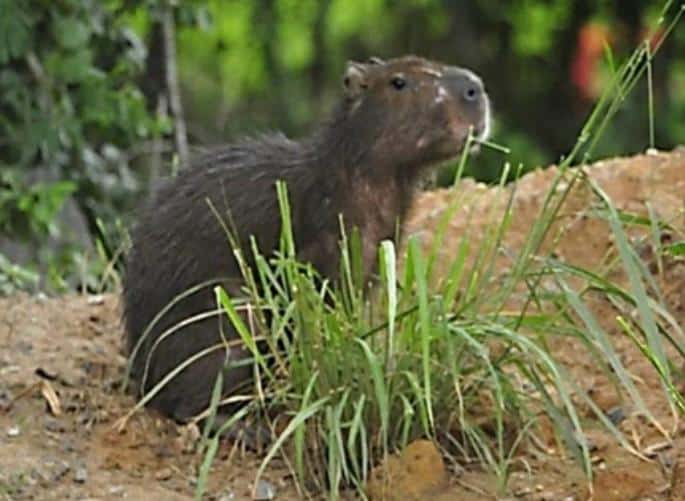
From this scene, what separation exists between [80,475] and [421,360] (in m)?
0.88

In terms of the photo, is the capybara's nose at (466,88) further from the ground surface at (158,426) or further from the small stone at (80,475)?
the small stone at (80,475)

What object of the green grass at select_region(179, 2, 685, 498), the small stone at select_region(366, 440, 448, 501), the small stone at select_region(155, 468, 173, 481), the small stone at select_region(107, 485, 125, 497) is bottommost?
the small stone at select_region(155, 468, 173, 481)

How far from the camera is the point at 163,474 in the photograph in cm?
516

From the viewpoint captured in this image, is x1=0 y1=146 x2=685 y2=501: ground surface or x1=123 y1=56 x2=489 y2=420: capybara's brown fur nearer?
x1=0 y1=146 x2=685 y2=501: ground surface

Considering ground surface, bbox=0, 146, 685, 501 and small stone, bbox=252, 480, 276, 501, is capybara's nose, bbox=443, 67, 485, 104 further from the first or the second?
small stone, bbox=252, 480, 276, 501

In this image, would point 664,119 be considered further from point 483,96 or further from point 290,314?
point 290,314

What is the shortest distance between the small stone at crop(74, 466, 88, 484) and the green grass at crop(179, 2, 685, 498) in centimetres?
31

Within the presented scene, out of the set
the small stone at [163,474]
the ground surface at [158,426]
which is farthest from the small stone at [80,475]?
the small stone at [163,474]

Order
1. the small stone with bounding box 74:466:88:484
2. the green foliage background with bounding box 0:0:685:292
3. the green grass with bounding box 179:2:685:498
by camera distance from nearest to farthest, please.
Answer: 1. the green grass with bounding box 179:2:685:498
2. the small stone with bounding box 74:466:88:484
3. the green foliage background with bounding box 0:0:685:292

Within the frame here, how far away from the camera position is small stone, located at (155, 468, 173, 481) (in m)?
5.14

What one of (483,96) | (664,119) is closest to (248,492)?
(483,96)

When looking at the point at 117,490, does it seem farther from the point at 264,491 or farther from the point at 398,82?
the point at 398,82

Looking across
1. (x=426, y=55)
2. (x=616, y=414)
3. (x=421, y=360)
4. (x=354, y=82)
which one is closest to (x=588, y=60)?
(x=426, y=55)

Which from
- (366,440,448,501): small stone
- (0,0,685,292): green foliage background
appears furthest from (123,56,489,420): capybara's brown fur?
(0,0,685,292): green foliage background
